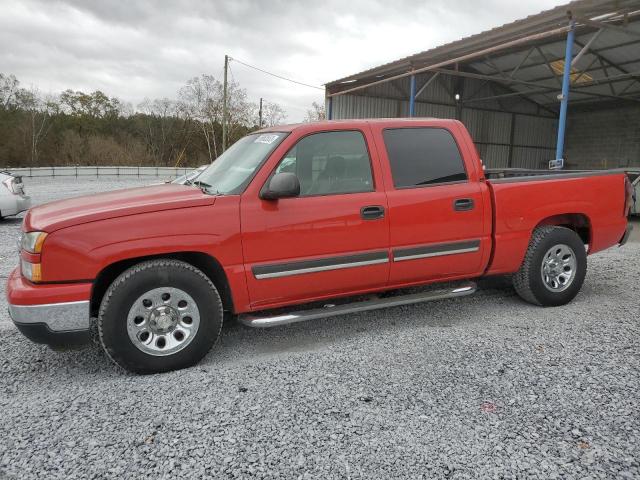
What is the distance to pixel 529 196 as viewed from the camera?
14.2 feet

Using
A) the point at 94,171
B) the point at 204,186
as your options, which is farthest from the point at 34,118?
the point at 204,186

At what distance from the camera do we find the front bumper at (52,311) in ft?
9.54

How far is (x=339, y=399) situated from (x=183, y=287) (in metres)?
1.25

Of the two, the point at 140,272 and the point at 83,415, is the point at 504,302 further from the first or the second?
the point at 83,415

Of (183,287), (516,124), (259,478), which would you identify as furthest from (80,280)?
(516,124)

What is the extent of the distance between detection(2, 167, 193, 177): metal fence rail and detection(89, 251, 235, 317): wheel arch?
1034 inches

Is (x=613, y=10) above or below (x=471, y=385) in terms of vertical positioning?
above

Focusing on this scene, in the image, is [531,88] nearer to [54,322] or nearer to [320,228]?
[320,228]

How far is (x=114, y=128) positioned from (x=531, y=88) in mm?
44835

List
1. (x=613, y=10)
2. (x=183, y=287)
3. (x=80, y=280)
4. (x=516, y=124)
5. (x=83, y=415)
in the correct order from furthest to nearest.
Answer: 1. (x=516, y=124)
2. (x=613, y=10)
3. (x=183, y=287)
4. (x=80, y=280)
5. (x=83, y=415)

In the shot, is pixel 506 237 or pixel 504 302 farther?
pixel 504 302

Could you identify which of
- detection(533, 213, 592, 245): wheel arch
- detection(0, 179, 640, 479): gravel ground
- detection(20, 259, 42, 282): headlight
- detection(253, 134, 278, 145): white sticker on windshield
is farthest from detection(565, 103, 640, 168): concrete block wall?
detection(20, 259, 42, 282): headlight

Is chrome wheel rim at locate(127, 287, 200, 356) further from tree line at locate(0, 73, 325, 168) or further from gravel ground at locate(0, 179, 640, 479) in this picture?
tree line at locate(0, 73, 325, 168)

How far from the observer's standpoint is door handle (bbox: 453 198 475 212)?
13.1ft
